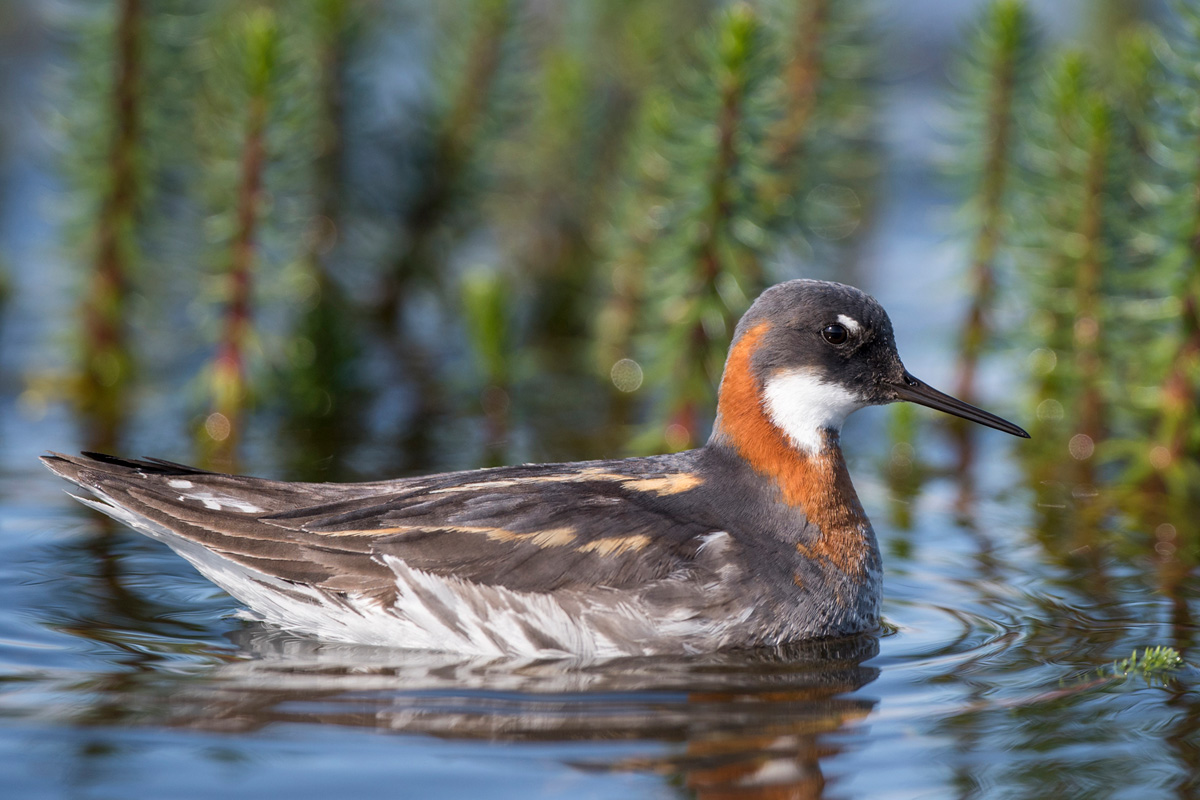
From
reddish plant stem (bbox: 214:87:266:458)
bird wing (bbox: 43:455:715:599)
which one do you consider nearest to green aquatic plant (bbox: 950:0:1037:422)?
bird wing (bbox: 43:455:715:599)

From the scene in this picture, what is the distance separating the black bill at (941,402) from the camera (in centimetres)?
552

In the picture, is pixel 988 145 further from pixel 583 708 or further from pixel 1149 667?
pixel 583 708

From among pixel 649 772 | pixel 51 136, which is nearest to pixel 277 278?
pixel 51 136

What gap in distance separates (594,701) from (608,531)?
80 centimetres

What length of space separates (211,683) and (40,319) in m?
5.85

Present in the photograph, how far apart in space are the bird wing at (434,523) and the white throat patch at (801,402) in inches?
16.3

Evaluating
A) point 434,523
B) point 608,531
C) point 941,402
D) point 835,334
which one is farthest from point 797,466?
point 434,523

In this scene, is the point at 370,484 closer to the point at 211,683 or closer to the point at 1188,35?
the point at 211,683

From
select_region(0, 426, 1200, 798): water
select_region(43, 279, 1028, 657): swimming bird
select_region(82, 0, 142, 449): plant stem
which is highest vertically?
select_region(82, 0, 142, 449): plant stem

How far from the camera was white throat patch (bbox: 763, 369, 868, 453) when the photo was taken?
5484mm

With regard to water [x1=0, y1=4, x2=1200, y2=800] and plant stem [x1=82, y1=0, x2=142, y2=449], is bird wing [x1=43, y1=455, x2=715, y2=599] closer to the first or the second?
water [x1=0, y1=4, x2=1200, y2=800]

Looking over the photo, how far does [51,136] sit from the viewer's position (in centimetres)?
845

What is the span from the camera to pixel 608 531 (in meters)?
5.08

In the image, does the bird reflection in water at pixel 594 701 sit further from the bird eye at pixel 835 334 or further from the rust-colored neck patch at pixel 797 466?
the bird eye at pixel 835 334
